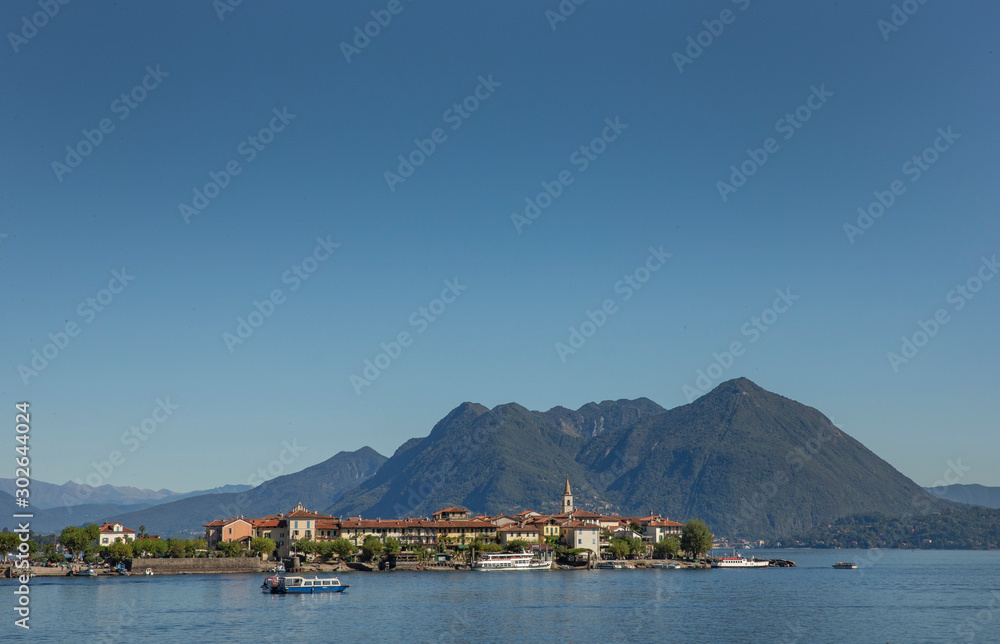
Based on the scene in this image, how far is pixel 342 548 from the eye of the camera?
450ft

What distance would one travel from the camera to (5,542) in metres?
124

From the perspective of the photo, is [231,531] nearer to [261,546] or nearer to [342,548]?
[261,546]

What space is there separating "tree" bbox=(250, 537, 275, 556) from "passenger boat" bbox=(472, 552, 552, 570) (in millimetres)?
32526

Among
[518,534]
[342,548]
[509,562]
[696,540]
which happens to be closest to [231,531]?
[342,548]

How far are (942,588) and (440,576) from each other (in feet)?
210

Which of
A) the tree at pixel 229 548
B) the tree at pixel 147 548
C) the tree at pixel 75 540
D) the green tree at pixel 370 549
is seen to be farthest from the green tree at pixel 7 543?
the green tree at pixel 370 549

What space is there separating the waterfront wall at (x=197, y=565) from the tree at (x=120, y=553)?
20.4 ft

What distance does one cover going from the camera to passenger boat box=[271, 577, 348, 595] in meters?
94.1

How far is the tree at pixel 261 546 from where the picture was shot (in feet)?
455

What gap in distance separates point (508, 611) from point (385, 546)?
71123 millimetres

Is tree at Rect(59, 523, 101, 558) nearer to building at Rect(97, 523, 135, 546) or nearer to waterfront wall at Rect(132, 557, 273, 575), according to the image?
waterfront wall at Rect(132, 557, 273, 575)

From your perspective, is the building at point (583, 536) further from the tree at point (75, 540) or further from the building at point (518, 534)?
the tree at point (75, 540)

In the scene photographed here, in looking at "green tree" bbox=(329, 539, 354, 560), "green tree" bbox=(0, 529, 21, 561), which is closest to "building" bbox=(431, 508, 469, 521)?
"green tree" bbox=(329, 539, 354, 560)

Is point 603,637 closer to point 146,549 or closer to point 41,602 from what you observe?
point 41,602
